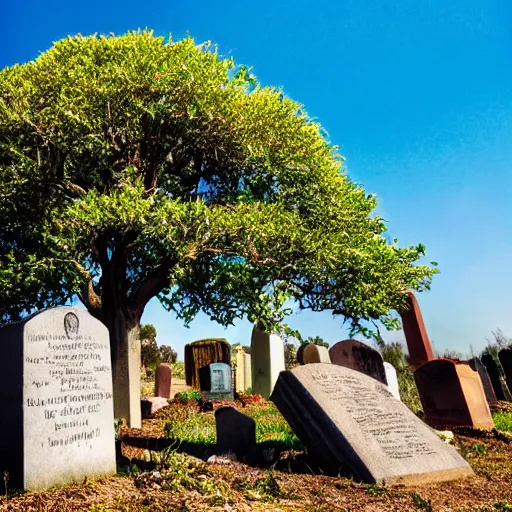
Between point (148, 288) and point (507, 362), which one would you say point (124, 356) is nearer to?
point (148, 288)

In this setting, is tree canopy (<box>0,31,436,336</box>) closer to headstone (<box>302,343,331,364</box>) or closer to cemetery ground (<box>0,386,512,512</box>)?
headstone (<box>302,343,331,364</box>)

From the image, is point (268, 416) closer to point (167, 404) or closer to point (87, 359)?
point (167, 404)

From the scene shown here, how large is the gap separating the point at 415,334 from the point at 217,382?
6971 millimetres

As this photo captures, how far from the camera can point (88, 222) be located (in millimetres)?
11477

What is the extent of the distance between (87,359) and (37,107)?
853cm

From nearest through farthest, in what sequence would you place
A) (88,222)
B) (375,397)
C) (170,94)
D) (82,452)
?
(82,452)
(375,397)
(88,222)
(170,94)

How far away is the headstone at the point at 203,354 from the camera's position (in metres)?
22.5

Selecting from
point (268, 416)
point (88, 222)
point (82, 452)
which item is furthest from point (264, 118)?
point (82, 452)

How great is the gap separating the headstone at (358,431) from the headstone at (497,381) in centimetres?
1174

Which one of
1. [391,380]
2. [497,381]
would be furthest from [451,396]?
[497,381]

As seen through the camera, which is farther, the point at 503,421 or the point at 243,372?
the point at 243,372

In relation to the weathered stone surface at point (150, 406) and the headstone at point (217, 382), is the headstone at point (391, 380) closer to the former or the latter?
the weathered stone surface at point (150, 406)

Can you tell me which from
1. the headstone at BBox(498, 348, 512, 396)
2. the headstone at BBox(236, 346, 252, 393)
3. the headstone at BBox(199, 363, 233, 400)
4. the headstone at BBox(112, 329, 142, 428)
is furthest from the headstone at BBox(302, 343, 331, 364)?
the headstone at BBox(236, 346, 252, 393)

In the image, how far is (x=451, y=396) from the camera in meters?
11.1
